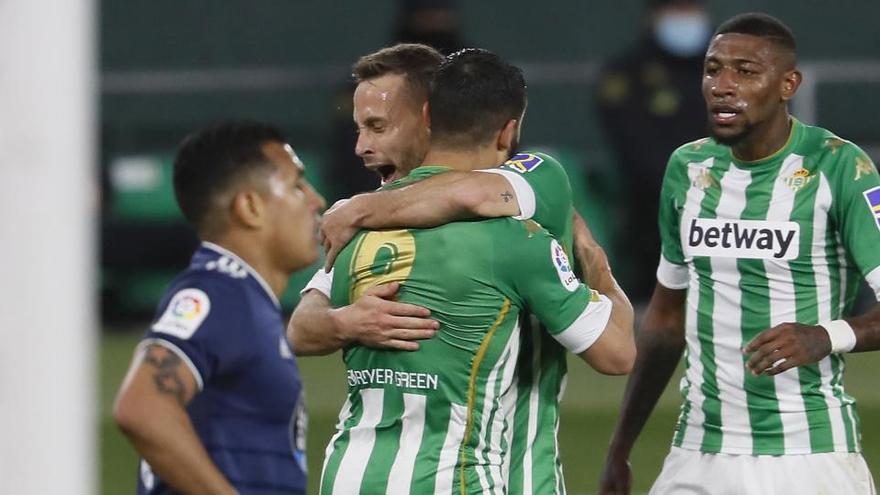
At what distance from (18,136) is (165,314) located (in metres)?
1.14

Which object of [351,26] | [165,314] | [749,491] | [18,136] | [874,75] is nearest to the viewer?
[18,136]

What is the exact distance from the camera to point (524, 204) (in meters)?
4.37

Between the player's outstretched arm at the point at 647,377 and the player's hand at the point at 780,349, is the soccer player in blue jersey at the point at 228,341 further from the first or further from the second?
the player's outstretched arm at the point at 647,377

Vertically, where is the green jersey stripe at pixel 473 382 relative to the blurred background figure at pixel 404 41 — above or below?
above

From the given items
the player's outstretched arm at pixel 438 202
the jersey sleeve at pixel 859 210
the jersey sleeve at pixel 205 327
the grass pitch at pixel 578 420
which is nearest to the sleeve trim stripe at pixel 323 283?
the player's outstretched arm at pixel 438 202

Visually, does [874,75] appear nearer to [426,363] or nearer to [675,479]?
[675,479]

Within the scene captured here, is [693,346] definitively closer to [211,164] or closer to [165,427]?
[211,164]

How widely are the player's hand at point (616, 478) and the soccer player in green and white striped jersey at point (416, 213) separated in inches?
33.8

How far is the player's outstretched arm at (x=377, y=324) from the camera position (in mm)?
4289

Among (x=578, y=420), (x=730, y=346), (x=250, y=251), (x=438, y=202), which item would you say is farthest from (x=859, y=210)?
(x=578, y=420)

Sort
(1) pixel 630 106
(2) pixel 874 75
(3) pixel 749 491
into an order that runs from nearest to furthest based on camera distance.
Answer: (3) pixel 749 491 → (1) pixel 630 106 → (2) pixel 874 75

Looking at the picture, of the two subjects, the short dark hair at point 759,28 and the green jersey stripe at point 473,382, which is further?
the short dark hair at point 759,28

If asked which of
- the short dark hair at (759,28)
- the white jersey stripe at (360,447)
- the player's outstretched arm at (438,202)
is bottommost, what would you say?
the white jersey stripe at (360,447)

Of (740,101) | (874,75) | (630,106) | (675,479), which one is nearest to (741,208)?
(740,101)
